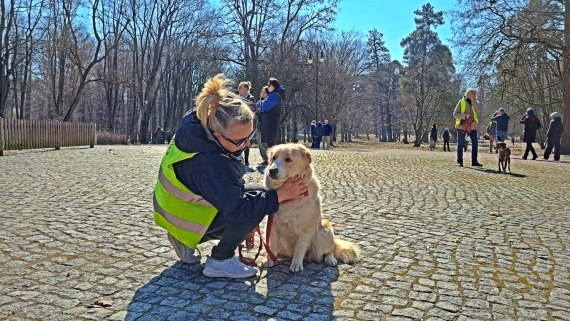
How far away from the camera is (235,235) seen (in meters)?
3.26

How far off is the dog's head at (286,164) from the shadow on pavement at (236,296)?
29.8 inches

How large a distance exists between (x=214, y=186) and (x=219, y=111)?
0.53m

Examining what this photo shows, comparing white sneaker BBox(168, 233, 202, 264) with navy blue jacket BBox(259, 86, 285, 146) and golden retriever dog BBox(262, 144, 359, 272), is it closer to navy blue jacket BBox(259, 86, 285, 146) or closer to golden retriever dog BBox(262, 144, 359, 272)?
golden retriever dog BBox(262, 144, 359, 272)

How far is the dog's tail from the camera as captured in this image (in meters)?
3.80

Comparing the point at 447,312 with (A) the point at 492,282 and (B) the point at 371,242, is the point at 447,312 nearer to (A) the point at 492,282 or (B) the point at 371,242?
(A) the point at 492,282

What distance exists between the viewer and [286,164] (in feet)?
11.5

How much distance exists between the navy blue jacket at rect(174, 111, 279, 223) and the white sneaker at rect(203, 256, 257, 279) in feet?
1.42

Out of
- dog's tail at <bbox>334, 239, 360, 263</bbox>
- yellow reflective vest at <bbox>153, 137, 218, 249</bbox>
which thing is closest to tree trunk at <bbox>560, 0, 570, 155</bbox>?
dog's tail at <bbox>334, 239, 360, 263</bbox>

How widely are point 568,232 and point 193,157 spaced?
461 cm

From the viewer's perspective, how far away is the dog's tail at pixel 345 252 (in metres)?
3.80

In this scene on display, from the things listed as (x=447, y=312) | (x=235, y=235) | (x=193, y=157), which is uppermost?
(x=193, y=157)

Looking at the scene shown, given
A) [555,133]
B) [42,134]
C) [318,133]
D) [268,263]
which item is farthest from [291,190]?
[318,133]

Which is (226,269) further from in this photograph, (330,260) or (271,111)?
(271,111)

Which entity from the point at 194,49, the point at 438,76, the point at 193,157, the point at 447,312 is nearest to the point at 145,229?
the point at 193,157
